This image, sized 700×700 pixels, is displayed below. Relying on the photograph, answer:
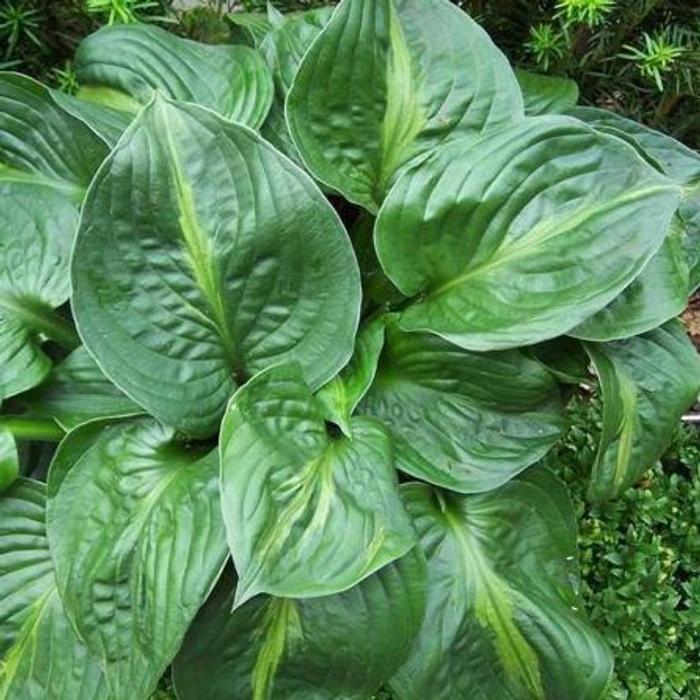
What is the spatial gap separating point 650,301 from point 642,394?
12 cm

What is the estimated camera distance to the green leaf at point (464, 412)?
1161 mm

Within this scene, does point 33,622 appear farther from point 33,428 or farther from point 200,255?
point 200,255

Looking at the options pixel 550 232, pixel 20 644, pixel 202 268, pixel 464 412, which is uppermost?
pixel 550 232

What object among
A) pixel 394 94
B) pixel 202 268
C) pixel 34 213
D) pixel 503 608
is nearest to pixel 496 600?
pixel 503 608

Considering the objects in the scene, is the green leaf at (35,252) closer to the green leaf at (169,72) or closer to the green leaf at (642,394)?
the green leaf at (169,72)

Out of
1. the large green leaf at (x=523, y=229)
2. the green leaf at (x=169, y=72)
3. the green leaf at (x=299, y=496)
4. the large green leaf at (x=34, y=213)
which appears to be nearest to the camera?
the green leaf at (x=299, y=496)

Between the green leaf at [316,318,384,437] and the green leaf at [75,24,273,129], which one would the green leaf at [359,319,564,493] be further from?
the green leaf at [75,24,273,129]

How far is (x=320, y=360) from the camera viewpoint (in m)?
1.14

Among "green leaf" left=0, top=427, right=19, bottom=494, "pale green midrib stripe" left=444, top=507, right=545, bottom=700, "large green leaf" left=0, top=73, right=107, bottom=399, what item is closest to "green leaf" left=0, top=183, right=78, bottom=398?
"large green leaf" left=0, top=73, right=107, bottom=399

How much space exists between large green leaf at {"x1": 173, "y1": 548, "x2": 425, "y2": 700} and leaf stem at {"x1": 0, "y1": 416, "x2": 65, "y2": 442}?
0.27 m

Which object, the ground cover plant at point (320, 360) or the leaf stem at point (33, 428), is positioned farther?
the leaf stem at point (33, 428)

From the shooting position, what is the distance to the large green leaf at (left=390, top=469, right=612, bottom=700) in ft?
3.85

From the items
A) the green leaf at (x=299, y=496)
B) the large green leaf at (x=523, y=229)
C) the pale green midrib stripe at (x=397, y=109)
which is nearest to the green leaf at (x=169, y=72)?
the pale green midrib stripe at (x=397, y=109)

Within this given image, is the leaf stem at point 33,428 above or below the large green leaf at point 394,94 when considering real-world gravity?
below
